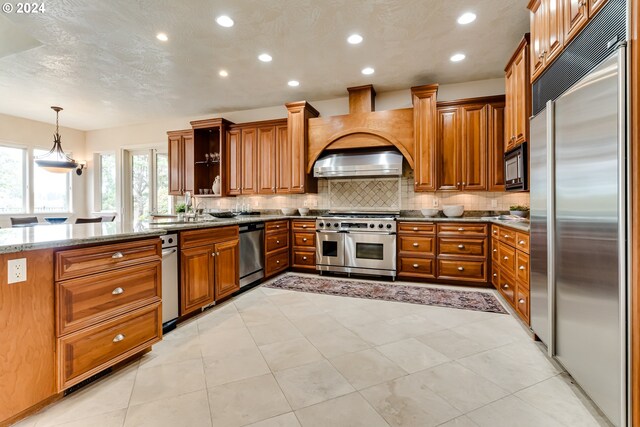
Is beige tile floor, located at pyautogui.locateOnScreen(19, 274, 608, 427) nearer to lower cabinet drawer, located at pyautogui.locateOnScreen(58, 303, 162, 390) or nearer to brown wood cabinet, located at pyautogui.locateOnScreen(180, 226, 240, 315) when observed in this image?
lower cabinet drawer, located at pyautogui.locateOnScreen(58, 303, 162, 390)

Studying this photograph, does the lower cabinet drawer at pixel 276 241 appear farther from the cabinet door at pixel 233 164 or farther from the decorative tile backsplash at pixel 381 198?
the cabinet door at pixel 233 164

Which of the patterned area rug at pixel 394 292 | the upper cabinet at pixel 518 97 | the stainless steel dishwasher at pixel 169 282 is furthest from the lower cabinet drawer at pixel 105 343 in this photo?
the upper cabinet at pixel 518 97

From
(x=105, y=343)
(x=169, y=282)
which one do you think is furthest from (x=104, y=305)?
(x=169, y=282)

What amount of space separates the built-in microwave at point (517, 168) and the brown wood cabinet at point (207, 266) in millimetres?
3120

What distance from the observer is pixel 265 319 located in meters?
2.84

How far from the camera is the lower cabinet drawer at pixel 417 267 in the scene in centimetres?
402

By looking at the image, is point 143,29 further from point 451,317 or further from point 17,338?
point 451,317

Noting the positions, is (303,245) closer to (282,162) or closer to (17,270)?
(282,162)

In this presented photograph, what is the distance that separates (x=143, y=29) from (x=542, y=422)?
4.38 metres

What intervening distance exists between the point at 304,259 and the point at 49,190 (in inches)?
235

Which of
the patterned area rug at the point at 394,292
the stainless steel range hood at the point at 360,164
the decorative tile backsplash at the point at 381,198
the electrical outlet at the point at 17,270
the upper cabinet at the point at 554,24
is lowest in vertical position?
the patterned area rug at the point at 394,292

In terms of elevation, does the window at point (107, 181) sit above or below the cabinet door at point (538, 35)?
below

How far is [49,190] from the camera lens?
6.35 m

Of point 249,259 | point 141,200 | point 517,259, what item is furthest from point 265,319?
point 141,200
